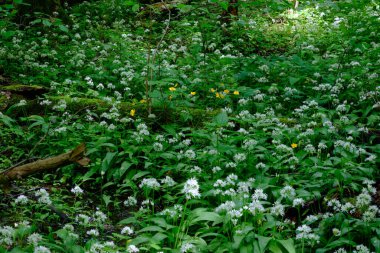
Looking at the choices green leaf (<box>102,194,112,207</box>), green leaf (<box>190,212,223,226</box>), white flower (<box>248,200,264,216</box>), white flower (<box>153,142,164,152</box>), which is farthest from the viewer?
white flower (<box>153,142,164,152</box>)

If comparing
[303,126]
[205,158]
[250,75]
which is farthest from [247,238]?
[250,75]

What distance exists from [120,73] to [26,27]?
12.7 ft

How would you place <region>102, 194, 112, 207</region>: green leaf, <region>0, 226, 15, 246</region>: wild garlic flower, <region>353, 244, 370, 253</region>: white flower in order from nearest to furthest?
1. <region>0, 226, 15, 246</region>: wild garlic flower
2. <region>353, 244, 370, 253</region>: white flower
3. <region>102, 194, 112, 207</region>: green leaf

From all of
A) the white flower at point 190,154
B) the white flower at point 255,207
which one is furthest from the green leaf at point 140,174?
the white flower at point 255,207

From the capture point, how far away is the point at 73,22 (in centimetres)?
1214

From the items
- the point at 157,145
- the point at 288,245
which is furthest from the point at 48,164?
the point at 288,245

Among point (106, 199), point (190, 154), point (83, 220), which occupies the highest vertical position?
point (190, 154)

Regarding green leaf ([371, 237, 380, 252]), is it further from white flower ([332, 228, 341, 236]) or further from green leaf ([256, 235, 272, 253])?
green leaf ([256, 235, 272, 253])

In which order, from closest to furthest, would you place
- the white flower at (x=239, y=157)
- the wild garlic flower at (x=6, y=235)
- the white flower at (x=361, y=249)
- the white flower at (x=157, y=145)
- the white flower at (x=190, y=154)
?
the wild garlic flower at (x=6, y=235)
the white flower at (x=361, y=249)
the white flower at (x=239, y=157)
the white flower at (x=190, y=154)
the white flower at (x=157, y=145)

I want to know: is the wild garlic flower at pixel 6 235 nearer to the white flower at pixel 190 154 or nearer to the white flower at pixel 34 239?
the white flower at pixel 34 239

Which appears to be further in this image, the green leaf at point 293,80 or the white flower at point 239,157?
the green leaf at point 293,80

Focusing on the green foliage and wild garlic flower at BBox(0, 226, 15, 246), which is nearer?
wild garlic flower at BBox(0, 226, 15, 246)

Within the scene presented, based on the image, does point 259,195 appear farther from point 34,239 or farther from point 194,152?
point 34,239

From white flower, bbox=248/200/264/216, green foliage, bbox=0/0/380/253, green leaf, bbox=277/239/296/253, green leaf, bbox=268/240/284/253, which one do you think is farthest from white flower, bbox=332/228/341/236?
white flower, bbox=248/200/264/216
